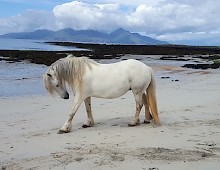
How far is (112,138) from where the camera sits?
716 cm

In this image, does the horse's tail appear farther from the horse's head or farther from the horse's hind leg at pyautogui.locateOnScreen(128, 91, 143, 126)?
the horse's head

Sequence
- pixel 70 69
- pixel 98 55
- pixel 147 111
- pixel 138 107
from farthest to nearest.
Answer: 1. pixel 98 55
2. pixel 147 111
3. pixel 138 107
4. pixel 70 69

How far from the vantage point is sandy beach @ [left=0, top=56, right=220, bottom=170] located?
5408mm

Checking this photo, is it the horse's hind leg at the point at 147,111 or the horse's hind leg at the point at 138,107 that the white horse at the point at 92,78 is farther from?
the horse's hind leg at the point at 147,111

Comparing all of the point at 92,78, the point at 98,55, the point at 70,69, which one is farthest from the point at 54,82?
the point at 98,55

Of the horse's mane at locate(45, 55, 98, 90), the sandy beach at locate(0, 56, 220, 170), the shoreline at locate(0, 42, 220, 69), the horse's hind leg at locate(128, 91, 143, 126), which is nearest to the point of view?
the sandy beach at locate(0, 56, 220, 170)

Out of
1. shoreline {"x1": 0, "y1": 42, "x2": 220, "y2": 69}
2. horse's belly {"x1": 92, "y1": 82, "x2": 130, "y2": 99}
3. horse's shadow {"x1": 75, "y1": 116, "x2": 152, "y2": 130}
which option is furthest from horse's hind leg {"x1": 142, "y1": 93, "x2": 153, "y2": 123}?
shoreline {"x1": 0, "y1": 42, "x2": 220, "y2": 69}

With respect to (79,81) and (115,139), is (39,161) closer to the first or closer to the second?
(115,139)

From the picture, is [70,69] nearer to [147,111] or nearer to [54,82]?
[54,82]

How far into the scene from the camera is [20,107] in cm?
1199

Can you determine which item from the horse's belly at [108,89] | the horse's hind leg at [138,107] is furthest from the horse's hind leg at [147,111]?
the horse's belly at [108,89]

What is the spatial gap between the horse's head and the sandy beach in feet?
3.04

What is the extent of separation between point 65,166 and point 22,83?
50.7 ft

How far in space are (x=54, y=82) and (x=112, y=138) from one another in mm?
2165
